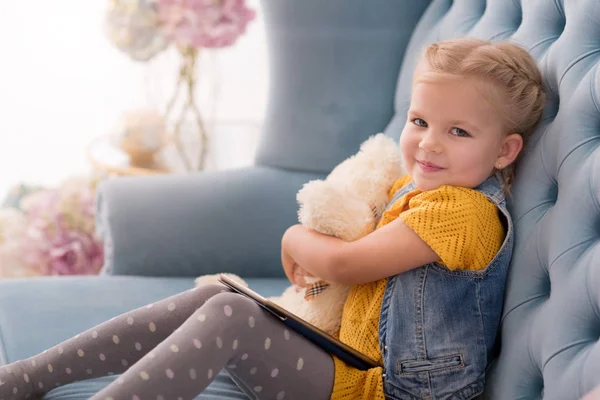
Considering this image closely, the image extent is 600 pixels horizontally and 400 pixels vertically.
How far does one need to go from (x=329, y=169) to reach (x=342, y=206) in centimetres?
62

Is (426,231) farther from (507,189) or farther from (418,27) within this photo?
(418,27)

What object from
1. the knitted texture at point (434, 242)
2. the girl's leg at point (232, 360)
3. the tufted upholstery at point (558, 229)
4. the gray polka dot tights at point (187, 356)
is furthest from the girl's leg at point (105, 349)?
the tufted upholstery at point (558, 229)

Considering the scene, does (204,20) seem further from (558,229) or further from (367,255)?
(558,229)

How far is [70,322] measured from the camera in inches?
55.6

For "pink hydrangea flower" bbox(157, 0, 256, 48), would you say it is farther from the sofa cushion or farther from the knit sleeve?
the knit sleeve

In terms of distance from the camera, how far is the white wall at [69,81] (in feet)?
8.52

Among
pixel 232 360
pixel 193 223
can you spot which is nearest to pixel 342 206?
pixel 232 360

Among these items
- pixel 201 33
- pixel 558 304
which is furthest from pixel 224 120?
pixel 558 304

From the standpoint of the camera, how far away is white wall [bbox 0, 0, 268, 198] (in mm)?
2598

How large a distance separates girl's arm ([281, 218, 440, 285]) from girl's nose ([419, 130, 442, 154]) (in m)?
0.11

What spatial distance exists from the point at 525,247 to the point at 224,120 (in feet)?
6.13

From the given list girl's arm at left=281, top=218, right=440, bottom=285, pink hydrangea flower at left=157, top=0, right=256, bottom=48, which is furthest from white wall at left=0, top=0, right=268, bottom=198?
girl's arm at left=281, top=218, right=440, bottom=285

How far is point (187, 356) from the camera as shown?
1.00m

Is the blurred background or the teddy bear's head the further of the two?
the blurred background
